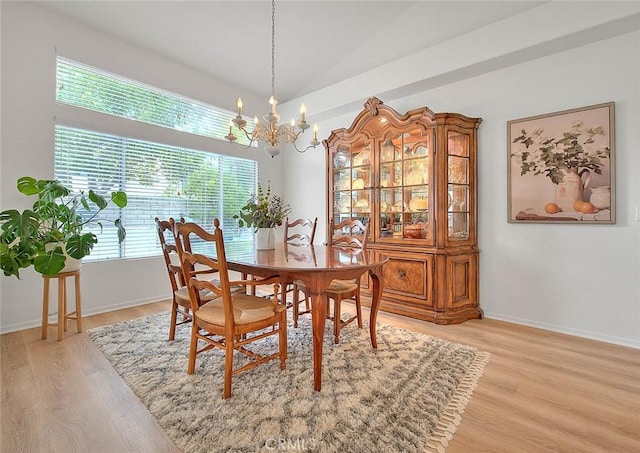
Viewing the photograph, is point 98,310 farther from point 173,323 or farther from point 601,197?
point 601,197

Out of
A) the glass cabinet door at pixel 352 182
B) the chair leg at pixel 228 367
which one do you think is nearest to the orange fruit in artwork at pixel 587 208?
the glass cabinet door at pixel 352 182

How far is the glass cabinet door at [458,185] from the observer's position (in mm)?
3221

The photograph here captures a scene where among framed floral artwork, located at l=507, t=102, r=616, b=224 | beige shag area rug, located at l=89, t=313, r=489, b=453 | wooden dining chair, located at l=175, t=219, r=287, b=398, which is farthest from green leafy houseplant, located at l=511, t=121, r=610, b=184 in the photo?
wooden dining chair, located at l=175, t=219, r=287, b=398

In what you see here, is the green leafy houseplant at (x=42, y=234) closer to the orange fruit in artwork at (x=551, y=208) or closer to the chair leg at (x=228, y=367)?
the chair leg at (x=228, y=367)

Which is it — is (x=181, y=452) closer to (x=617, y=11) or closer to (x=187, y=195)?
(x=187, y=195)

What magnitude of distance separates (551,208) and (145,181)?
14.4 feet

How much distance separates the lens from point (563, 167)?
9.21ft

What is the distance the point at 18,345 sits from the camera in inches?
98.3

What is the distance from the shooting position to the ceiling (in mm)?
3082

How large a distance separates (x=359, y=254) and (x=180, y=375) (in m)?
1.53

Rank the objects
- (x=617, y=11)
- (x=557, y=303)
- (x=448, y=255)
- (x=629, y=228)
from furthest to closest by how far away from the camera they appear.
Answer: (x=448, y=255) < (x=557, y=303) < (x=629, y=228) < (x=617, y=11)

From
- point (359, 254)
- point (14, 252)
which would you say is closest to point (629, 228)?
point (359, 254)

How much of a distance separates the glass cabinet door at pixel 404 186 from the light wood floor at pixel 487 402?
1286mm

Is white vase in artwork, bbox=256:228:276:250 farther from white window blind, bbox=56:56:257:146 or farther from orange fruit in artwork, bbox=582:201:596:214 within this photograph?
orange fruit in artwork, bbox=582:201:596:214
